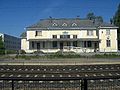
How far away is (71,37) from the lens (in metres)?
62.9

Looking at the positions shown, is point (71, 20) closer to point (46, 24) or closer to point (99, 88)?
point (46, 24)

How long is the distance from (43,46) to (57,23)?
270 inches

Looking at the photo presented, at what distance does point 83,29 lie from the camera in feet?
205

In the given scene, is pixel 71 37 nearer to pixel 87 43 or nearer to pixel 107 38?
pixel 87 43

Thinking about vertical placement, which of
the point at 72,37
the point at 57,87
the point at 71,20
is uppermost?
the point at 71,20

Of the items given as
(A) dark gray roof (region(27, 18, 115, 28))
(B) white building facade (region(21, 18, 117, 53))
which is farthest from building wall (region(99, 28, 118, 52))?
(A) dark gray roof (region(27, 18, 115, 28))

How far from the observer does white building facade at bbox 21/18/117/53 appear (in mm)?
61500

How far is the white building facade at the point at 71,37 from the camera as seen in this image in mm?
61500

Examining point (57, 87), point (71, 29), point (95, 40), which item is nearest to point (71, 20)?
point (71, 29)

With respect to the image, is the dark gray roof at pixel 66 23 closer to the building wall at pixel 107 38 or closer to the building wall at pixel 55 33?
the building wall at pixel 55 33

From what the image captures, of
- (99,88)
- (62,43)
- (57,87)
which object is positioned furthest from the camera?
(62,43)

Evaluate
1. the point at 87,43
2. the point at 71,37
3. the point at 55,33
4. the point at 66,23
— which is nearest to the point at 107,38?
the point at 87,43

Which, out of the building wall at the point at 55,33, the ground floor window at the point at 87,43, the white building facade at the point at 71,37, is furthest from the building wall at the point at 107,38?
the ground floor window at the point at 87,43

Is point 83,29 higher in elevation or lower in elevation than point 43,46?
higher
